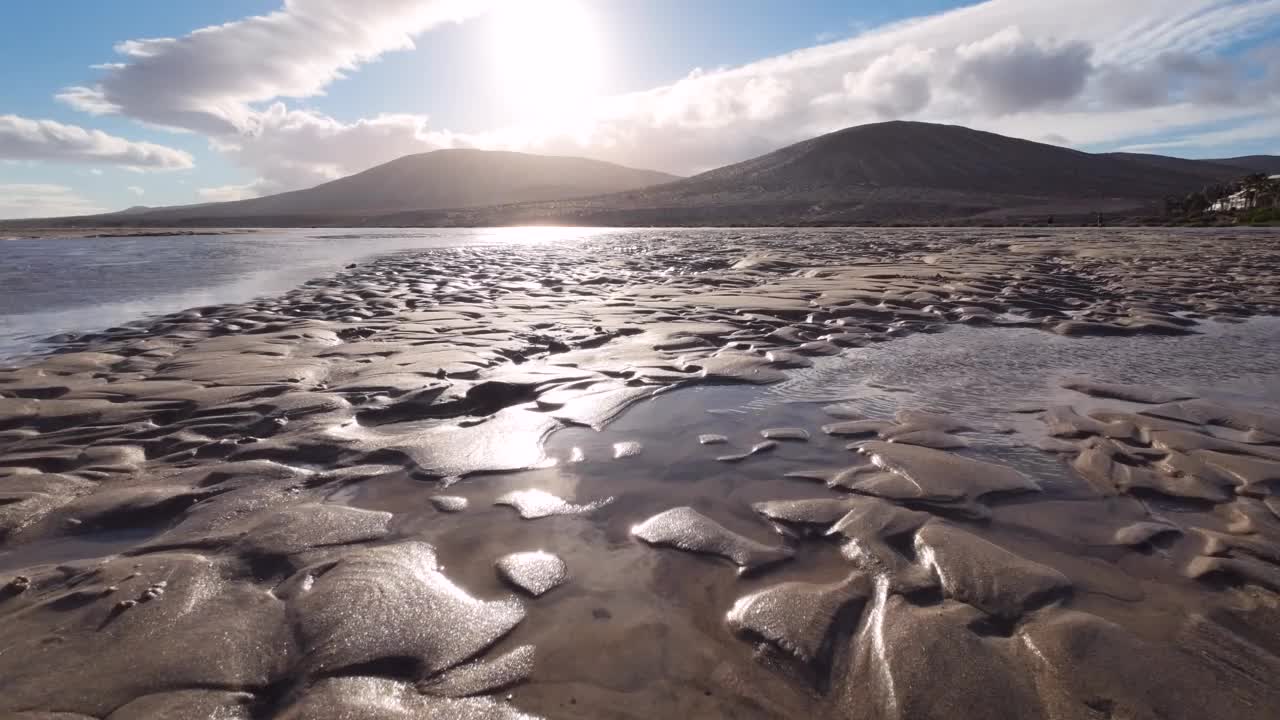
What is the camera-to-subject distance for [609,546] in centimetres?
252

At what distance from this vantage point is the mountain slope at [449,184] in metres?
138

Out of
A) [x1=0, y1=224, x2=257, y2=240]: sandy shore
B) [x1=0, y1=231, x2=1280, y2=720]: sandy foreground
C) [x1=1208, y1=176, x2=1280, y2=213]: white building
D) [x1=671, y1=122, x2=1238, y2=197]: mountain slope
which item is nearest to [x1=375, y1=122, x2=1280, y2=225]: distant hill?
[x1=671, y1=122, x2=1238, y2=197]: mountain slope

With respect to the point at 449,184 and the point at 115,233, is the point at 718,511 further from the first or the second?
the point at 449,184

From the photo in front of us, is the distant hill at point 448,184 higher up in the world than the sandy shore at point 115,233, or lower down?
higher up

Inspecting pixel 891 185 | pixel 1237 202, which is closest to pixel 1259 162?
pixel 891 185

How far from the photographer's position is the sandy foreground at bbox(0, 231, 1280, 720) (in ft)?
5.81

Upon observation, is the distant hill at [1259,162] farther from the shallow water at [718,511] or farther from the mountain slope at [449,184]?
the shallow water at [718,511]

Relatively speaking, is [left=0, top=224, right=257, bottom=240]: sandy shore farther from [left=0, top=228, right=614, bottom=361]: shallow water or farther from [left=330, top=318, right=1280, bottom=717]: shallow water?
[left=330, top=318, right=1280, bottom=717]: shallow water

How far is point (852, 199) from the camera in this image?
64.9 meters

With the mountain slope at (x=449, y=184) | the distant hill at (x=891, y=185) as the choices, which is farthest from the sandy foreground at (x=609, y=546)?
the mountain slope at (x=449, y=184)

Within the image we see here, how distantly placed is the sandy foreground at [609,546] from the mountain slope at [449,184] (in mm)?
130660

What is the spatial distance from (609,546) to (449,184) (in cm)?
15874

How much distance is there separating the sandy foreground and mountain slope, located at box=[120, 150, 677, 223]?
429 ft

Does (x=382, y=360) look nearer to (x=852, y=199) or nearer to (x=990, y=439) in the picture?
(x=990, y=439)
